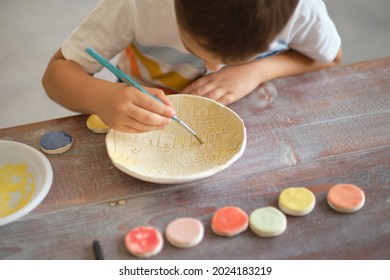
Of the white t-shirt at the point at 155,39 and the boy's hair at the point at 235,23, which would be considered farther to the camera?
the white t-shirt at the point at 155,39

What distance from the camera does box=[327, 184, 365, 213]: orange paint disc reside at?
2.33 feet

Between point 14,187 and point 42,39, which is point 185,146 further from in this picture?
point 42,39

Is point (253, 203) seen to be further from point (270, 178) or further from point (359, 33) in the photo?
point (359, 33)

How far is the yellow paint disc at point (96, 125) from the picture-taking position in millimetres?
867

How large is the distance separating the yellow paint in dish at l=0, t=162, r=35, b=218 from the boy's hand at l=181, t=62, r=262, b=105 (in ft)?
1.07

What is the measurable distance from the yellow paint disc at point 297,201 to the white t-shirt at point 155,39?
29 cm

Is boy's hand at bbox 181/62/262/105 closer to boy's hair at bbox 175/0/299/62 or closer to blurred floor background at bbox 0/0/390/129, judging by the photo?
boy's hair at bbox 175/0/299/62

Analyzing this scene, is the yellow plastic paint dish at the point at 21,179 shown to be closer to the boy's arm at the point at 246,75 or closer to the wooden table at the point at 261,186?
the wooden table at the point at 261,186

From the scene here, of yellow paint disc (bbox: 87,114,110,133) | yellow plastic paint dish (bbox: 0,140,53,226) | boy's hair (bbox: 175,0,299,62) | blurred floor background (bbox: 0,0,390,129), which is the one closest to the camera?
boy's hair (bbox: 175,0,299,62)

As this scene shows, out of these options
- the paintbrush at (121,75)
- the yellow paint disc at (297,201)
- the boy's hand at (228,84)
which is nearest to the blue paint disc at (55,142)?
the paintbrush at (121,75)

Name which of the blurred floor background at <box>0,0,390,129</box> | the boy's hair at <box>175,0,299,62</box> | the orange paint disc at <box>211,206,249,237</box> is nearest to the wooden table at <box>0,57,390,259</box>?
the orange paint disc at <box>211,206,249,237</box>

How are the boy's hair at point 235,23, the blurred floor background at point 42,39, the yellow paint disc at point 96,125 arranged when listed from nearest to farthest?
the boy's hair at point 235,23
the yellow paint disc at point 96,125
the blurred floor background at point 42,39

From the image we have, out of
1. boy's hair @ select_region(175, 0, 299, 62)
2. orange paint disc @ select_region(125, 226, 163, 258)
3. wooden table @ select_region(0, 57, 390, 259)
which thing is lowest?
wooden table @ select_region(0, 57, 390, 259)

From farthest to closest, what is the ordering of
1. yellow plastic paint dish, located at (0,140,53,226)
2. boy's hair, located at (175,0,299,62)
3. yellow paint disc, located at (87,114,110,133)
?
yellow paint disc, located at (87,114,110,133)
yellow plastic paint dish, located at (0,140,53,226)
boy's hair, located at (175,0,299,62)
